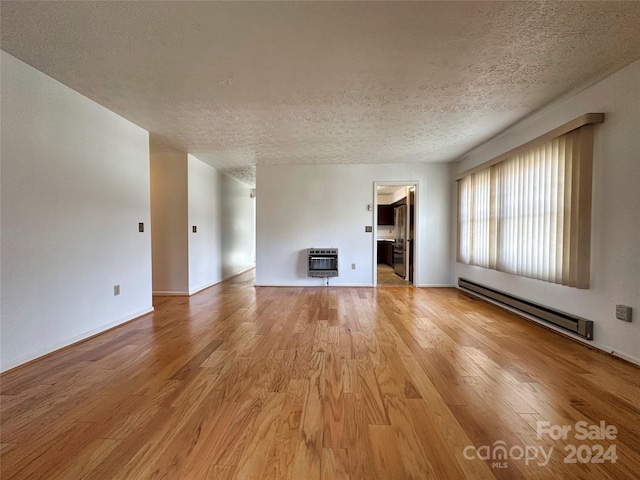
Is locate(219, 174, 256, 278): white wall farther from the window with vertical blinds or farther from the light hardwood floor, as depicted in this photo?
the window with vertical blinds

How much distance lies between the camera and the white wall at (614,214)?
212cm

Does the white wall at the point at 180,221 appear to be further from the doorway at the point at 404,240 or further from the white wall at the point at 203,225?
the doorway at the point at 404,240

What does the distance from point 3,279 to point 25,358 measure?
0.65 m

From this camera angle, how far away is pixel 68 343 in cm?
250

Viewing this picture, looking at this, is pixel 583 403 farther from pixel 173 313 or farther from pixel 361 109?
pixel 173 313

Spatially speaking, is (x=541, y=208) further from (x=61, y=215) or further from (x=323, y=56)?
(x=61, y=215)

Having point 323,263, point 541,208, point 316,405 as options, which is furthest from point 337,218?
point 316,405

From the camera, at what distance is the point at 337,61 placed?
2.09 meters

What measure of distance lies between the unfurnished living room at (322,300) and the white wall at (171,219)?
1.58 ft

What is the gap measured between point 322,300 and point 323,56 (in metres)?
3.23

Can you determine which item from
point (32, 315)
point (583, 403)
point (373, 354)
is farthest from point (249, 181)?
point (583, 403)

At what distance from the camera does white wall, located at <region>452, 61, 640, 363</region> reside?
2.12 m

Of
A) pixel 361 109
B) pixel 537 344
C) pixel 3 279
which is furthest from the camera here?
pixel 361 109

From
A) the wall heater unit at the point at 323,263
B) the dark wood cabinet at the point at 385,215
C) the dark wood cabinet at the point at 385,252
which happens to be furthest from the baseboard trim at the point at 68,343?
the dark wood cabinet at the point at 385,215
